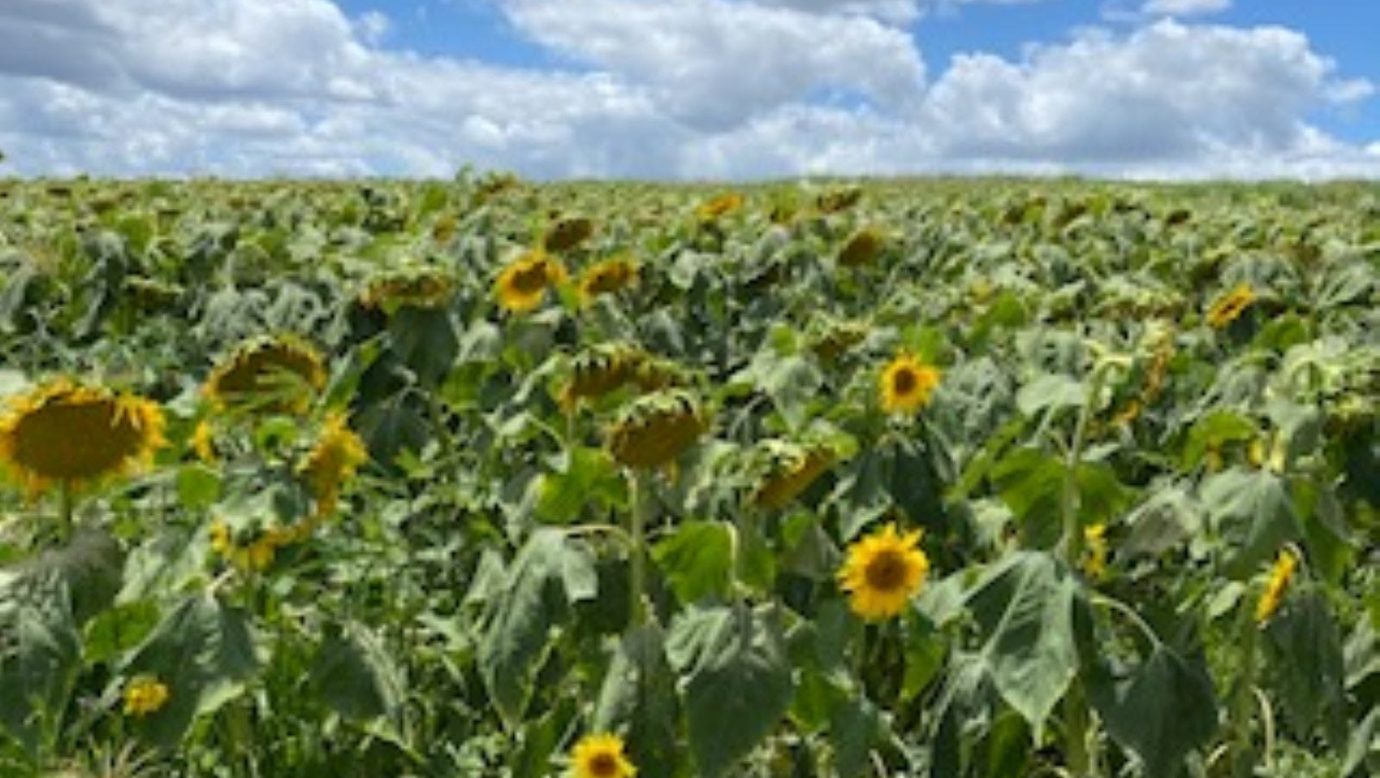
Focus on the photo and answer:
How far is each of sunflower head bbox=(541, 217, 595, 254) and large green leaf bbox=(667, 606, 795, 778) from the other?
3.05 m

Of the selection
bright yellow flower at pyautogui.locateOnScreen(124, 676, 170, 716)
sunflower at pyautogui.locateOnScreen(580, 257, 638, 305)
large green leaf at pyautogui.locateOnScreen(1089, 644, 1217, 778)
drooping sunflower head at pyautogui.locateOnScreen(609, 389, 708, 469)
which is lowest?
bright yellow flower at pyautogui.locateOnScreen(124, 676, 170, 716)

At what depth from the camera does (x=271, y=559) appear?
315cm

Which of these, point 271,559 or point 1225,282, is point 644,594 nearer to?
point 271,559

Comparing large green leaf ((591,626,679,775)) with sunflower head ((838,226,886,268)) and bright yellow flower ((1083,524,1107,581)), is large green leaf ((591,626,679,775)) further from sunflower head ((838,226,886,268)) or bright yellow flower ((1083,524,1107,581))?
sunflower head ((838,226,886,268))

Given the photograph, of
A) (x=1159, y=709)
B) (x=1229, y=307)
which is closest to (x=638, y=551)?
(x=1159, y=709)

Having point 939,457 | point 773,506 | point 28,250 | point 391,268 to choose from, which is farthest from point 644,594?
point 28,250

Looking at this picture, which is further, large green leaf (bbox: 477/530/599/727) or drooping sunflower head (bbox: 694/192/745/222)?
drooping sunflower head (bbox: 694/192/745/222)

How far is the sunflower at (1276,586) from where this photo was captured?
296cm

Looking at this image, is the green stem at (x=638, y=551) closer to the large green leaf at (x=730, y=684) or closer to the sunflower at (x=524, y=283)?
the large green leaf at (x=730, y=684)

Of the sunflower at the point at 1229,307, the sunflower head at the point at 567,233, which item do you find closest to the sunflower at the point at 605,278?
the sunflower head at the point at 567,233

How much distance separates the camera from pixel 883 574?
3.11m

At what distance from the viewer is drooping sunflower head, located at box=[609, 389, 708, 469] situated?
2846mm

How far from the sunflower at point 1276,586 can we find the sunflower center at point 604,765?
0.98 metres

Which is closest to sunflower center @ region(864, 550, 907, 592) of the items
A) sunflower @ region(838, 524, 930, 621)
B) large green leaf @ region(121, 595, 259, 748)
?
sunflower @ region(838, 524, 930, 621)
